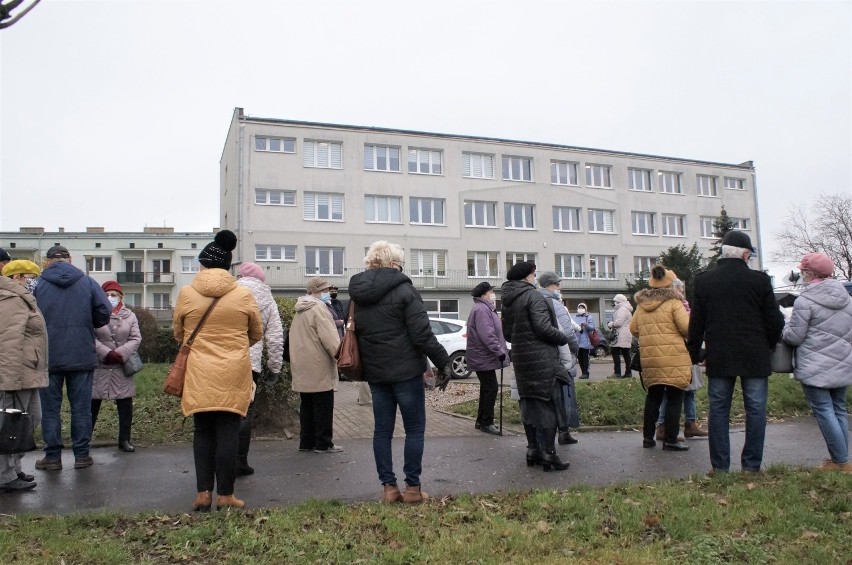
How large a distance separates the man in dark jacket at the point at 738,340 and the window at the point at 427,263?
41.2 m

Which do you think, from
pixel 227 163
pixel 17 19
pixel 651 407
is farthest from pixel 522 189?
pixel 17 19

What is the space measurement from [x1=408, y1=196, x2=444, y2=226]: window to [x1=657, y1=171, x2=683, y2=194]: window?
1954cm

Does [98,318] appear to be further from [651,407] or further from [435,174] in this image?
[435,174]

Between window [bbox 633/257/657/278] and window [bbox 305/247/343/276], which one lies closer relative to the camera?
window [bbox 305/247/343/276]

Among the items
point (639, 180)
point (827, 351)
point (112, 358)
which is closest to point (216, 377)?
point (112, 358)

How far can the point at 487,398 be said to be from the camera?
9.10 metres

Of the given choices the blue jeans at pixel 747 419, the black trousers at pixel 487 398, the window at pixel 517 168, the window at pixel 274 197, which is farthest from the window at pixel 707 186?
the blue jeans at pixel 747 419

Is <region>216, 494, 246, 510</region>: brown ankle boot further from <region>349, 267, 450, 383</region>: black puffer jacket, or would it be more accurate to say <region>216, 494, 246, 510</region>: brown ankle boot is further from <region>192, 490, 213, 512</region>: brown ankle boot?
<region>349, 267, 450, 383</region>: black puffer jacket

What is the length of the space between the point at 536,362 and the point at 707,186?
2229 inches

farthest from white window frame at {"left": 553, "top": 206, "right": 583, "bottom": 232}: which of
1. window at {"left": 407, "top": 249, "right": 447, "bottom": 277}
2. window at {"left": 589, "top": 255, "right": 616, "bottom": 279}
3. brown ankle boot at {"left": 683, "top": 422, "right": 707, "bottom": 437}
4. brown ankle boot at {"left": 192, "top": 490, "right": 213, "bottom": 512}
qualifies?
brown ankle boot at {"left": 192, "top": 490, "right": 213, "bottom": 512}

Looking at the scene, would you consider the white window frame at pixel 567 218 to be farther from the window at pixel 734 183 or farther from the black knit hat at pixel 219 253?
the black knit hat at pixel 219 253

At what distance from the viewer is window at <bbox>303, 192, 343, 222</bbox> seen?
45500mm

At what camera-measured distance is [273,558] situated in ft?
13.7

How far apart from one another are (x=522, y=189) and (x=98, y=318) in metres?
45.9
